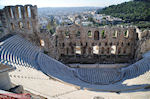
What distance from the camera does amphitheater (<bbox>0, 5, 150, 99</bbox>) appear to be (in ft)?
38.5

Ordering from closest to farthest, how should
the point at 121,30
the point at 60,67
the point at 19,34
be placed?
the point at 60,67, the point at 19,34, the point at 121,30

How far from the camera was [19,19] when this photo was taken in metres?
20.5

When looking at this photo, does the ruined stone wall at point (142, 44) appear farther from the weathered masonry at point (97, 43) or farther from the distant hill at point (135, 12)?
the distant hill at point (135, 12)

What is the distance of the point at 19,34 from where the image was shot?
68.7 ft

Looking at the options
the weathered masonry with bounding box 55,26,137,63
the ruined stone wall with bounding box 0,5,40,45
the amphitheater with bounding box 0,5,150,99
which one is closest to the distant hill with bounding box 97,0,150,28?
the weathered masonry with bounding box 55,26,137,63

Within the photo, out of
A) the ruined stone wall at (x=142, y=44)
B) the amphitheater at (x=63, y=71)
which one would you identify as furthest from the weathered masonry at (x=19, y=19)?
the ruined stone wall at (x=142, y=44)

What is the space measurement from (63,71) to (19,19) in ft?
34.7

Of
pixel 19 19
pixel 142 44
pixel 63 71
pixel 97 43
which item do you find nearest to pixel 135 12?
pixel 142 44

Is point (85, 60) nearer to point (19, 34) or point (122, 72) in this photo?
point (122, 72)

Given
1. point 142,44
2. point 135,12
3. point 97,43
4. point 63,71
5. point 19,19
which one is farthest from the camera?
point 135,12

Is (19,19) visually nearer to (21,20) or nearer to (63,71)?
(21,20)

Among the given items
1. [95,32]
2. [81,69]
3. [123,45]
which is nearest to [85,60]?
[81,69]

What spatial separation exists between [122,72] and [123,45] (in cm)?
679

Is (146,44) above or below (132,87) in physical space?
above
